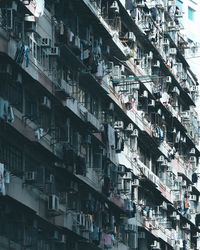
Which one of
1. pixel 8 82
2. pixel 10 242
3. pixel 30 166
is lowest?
pixel 10 242

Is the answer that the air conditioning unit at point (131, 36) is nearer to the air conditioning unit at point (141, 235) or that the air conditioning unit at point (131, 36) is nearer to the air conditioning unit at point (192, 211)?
the air conditioning unit at point (141, 235)

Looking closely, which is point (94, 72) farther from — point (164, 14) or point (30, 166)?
point (164, 14)

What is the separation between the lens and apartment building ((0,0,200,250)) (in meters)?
26.8

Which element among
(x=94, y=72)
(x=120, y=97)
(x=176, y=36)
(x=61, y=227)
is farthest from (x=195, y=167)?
(x=61, y=227)

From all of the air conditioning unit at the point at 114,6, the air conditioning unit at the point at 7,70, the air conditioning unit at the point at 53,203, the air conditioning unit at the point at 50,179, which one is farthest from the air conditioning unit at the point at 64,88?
the air conditioning unit at the point at 114,6

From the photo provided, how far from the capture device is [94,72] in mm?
33125

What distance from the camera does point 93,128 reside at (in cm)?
3272

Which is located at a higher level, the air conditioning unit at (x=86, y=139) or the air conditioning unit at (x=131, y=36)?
the air conditioning unit at (x=131, y=36)

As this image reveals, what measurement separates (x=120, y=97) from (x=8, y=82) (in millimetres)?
11611

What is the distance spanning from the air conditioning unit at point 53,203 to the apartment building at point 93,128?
0.03m

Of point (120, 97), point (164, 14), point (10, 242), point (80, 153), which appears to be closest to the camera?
point (10, 242)

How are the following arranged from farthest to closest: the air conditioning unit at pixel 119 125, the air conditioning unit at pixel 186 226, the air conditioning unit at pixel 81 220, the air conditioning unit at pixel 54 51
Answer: the air conditioning unit at pixel 186 226 → the air conditioning unit at pixel 119 125 → the air conditioning unit at pixel 81 220 → the air conditioning unit at pixel 54 51

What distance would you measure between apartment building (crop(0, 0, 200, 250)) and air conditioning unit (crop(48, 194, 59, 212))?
0.11 ft

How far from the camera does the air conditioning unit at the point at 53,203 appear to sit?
1112 inches
